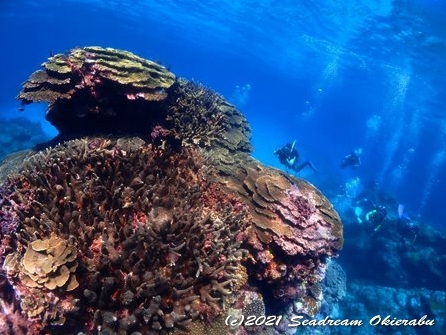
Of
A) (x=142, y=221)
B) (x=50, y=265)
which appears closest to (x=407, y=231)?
(x=142, y=221)

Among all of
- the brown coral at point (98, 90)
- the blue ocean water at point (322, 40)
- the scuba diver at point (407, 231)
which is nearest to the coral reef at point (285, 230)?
the brown coral at point (98, 90)

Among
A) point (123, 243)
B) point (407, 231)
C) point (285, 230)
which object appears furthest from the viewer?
point (407, 231)

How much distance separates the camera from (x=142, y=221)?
4.23 meters

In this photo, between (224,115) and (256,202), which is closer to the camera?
(256,202)

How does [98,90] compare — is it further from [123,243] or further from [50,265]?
[50,265]

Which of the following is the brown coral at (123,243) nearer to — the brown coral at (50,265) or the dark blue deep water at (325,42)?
the brown coral at (50,265)

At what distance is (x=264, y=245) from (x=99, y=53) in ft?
Answer: 16.2

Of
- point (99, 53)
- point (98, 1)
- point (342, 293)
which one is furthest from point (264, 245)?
point (98, 1)

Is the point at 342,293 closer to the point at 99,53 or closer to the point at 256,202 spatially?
the point at 256,202

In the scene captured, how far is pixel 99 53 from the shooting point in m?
6.73

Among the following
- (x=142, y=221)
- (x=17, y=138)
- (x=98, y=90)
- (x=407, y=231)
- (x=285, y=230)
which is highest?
(x=98, y=90)

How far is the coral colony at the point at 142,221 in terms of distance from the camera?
11.4 feet

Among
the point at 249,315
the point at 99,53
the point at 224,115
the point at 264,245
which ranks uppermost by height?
the point at 99,53

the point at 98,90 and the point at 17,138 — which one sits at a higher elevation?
the point at 98,90
